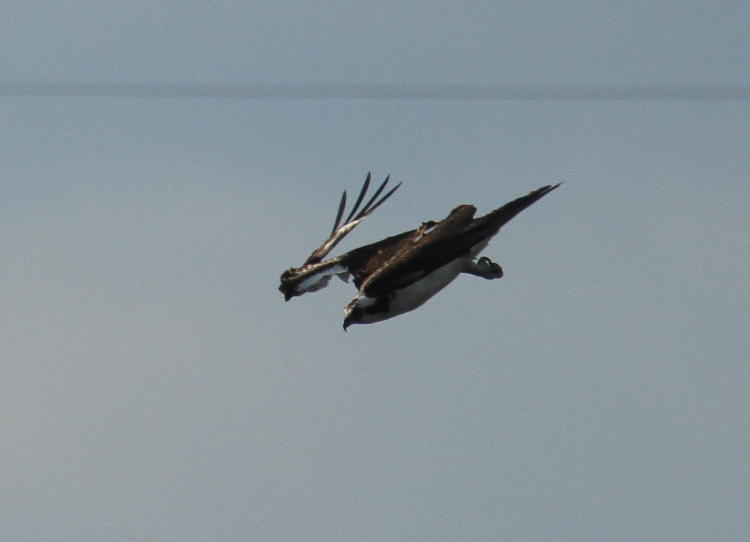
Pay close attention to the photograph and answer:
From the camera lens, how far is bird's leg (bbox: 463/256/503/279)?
22.1 meters

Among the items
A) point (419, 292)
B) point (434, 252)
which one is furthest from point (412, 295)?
point (434, 252)

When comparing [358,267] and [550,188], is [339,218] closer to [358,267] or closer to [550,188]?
[358,267]

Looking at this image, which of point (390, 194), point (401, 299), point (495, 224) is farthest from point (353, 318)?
point (390, 194)

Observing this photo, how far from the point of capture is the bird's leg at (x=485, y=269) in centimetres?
2209

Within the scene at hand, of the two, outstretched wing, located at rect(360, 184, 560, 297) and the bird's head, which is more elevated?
outstretched wing, located at rect(360, 184, 560, 297)

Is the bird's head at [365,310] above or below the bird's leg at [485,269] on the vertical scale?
below

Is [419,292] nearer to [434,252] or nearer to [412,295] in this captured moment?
[412,295]

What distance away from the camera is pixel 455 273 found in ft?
70.5

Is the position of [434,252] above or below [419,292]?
above

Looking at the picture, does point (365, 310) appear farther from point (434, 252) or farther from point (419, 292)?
point (434, 252)

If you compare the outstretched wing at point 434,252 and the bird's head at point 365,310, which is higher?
the outstretched wing at point 434,252

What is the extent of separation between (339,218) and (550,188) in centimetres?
782

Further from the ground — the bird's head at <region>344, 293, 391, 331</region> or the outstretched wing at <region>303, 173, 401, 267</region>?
the outstretched wing at <region>303, 173, 401, 267</region>

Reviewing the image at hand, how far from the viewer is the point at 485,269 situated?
22.2m
